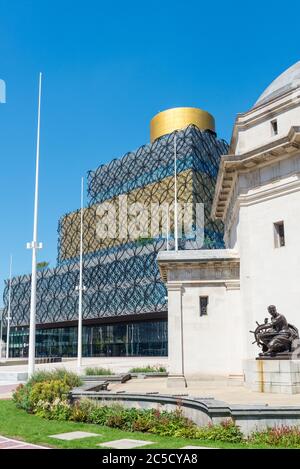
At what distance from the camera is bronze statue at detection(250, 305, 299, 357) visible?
21.2 meters

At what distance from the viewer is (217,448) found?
39.4 ft

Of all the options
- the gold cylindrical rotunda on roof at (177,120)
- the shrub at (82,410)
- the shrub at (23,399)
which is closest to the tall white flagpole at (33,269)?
the shrub at (23,399)

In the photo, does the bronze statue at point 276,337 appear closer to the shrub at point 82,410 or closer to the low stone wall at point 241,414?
the low stone wall at point 241,414

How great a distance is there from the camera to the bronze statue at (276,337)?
2123cm

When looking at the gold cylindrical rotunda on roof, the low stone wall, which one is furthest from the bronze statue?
the gold cylindrical rotunda on roof

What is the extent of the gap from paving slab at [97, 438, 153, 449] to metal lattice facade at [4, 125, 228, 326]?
223 ft

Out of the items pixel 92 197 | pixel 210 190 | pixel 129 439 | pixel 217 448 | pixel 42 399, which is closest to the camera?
pixel 217 448

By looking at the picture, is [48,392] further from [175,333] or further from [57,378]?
[175,333]

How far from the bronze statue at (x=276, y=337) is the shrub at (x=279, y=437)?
8282 mm

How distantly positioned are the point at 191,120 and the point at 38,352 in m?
63.4

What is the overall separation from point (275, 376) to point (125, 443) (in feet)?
32.4

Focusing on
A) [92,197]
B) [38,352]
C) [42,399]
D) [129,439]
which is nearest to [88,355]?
[38,352]

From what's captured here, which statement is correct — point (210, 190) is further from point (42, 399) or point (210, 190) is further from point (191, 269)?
point (42, 399)

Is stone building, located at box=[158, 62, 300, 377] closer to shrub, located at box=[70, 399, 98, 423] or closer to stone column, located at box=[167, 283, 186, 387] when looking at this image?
stone column, located at box=[167, 283, 186, 387]
